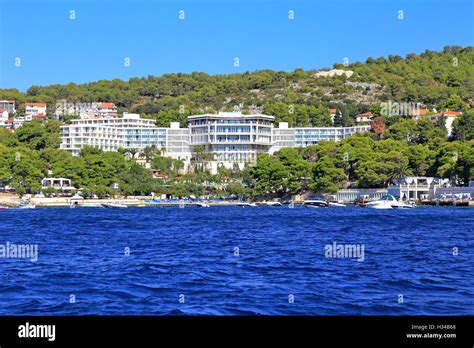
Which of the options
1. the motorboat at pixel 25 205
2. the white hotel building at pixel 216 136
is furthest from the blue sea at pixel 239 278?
the white hotel building at pixel 216 136

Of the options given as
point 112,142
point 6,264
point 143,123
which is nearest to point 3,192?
point 112,142

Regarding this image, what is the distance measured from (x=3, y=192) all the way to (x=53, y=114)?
205 ft

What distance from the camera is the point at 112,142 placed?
123 metres

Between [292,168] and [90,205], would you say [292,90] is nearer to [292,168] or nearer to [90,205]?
[292,168]

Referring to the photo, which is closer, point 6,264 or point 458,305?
point 458,305

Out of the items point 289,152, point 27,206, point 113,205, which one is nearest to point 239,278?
point 113,205

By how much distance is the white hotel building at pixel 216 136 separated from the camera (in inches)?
4766

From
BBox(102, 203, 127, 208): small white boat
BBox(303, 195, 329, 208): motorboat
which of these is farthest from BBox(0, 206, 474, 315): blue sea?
BBox(102, 203, 127, 208): small white boat

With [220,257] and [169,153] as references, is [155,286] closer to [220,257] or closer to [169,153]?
[220,257]

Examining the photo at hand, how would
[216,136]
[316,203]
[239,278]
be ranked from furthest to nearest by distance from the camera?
1. [216,136]
2. [316,203]
3. [239,278]

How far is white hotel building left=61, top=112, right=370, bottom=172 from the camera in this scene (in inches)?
4766

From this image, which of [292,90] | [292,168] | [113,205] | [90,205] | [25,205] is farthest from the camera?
[292,90]

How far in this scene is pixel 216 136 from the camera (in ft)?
403
